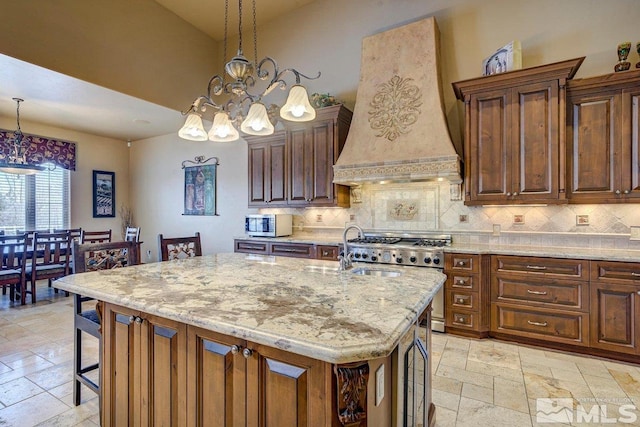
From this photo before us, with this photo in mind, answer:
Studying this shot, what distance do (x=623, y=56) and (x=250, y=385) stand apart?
3944 mm

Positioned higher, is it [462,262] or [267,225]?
[267,225]

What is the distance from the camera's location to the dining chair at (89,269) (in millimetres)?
1983

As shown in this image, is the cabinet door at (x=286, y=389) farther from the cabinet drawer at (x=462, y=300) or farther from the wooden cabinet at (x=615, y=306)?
the wooden cabinet at (x=615, y=306)

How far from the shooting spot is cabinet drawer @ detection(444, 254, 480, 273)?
9.99ft

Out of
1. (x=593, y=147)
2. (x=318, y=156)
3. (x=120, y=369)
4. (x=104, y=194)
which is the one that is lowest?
(x=120, y=369)

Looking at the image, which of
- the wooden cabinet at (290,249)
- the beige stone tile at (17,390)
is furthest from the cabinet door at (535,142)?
the beige stone tile at (17,390)

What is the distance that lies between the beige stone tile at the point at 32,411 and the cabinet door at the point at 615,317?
4.05 m

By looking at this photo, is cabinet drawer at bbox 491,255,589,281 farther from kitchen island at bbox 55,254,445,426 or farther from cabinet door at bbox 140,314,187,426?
cabinet door at bbox 140,314,187,426

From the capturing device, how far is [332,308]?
1.17 meters

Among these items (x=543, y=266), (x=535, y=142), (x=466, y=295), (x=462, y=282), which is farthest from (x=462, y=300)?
(x=535, y=142)

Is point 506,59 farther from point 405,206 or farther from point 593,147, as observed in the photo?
point 405,206

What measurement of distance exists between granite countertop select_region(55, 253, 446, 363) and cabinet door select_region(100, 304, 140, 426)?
18 centimetres

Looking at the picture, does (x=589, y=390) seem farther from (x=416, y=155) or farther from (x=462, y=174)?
(x=416, y=155)

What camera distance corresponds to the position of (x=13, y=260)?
4027 millimetres
